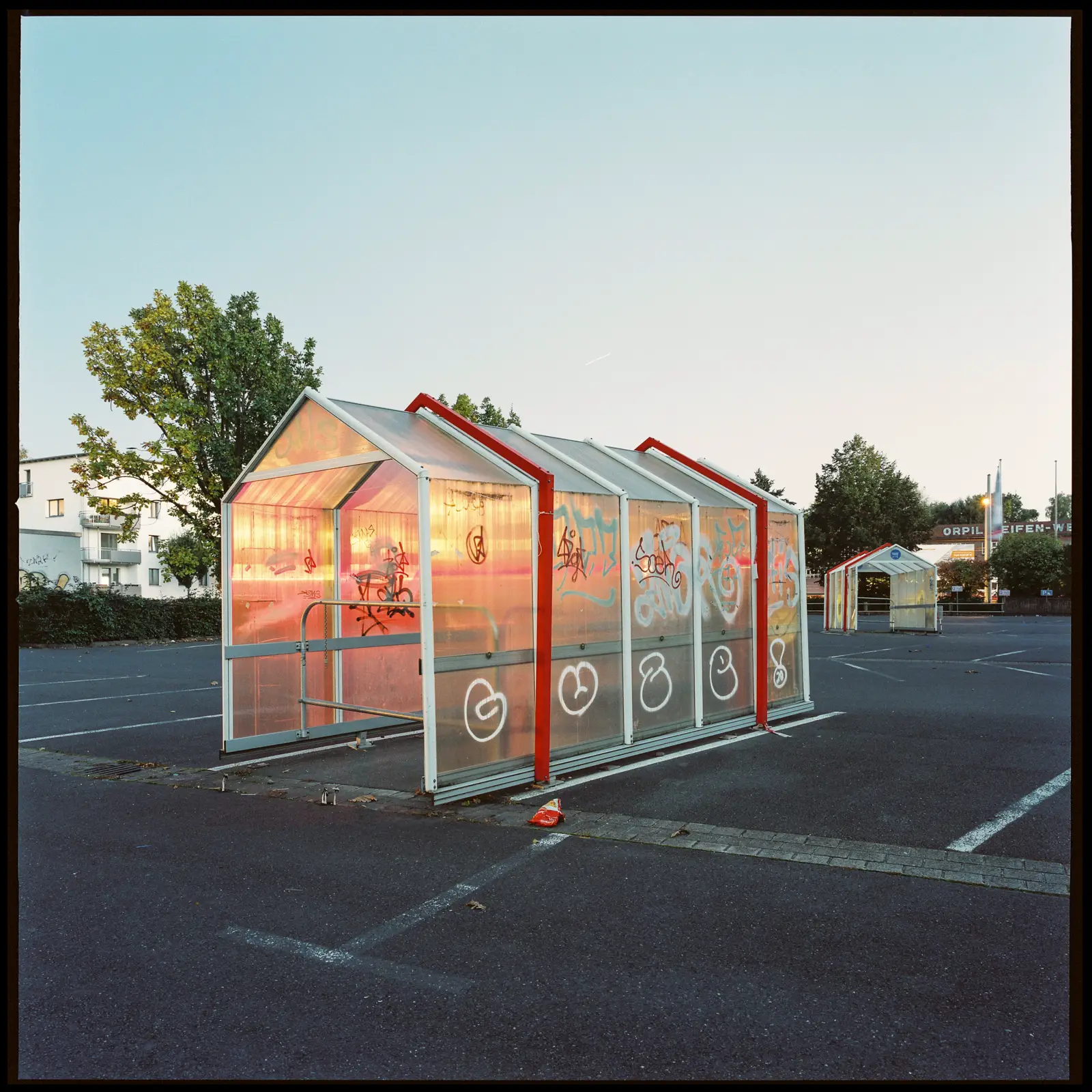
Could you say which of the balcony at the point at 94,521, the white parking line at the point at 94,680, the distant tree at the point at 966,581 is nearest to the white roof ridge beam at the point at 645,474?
the white parking line at the point at 94,680

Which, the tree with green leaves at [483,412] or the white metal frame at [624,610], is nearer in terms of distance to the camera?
the white metal frame at [624,610]

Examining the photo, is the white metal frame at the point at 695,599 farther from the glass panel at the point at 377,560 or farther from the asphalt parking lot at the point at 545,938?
the glass panel at the point at 377,560

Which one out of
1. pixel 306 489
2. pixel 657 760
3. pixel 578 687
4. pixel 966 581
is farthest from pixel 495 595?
pixel 966 581

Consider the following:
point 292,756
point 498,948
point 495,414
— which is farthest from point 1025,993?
point 495,414

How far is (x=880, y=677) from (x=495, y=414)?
829 inches

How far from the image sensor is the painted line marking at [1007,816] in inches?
205

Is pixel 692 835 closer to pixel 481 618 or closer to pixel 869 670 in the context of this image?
pixel 481 618

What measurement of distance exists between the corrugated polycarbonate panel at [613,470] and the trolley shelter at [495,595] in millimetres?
36

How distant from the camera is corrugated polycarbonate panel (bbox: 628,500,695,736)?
322 inches

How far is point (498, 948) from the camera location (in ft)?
12.4

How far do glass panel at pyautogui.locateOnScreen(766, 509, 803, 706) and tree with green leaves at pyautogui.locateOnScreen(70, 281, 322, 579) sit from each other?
20012 millimetres

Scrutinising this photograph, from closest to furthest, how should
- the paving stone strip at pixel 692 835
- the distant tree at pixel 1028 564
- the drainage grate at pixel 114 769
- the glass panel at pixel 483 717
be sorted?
the paving stone strip at pixel 692 835 < the glass panel at pixel 483 717 < the drainage grate at pixel 114 769 < the distant tree at pixel 1028 564

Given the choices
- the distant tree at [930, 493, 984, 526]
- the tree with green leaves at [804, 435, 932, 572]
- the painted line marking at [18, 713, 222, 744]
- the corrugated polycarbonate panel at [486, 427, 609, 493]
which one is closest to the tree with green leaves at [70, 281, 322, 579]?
the painted line marking at [18, 713, 222, 744]

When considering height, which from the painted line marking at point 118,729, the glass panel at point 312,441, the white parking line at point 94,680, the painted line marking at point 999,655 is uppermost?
the glass panel at point 312,441
